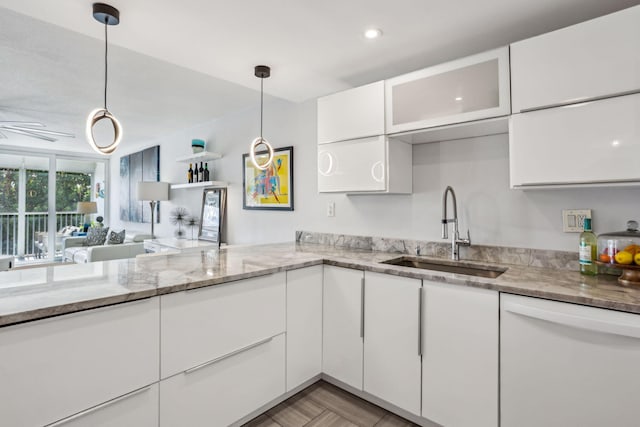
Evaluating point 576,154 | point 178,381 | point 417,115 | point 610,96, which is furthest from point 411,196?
point 178,381

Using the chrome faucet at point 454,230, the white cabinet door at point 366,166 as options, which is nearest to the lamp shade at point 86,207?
the white cabinet door at point 366,166

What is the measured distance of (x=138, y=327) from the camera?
1.26m

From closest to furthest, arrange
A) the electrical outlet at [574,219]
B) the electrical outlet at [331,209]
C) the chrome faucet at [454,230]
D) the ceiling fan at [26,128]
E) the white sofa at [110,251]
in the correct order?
the electrical outlet at [574,219] < the chrome faucet at [454,230] < the electrical outlet at [331,209] < the white sofa at [110,251] < the ceiling fan at [26,128]

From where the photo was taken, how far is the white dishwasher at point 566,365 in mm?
1164

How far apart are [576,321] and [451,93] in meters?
1.27

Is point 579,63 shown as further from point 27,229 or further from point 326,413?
point 27,229

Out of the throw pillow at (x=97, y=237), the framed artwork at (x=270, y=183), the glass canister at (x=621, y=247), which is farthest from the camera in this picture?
the throw pillow at (x=97, y=237)

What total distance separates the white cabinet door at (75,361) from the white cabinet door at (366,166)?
143 centimetres

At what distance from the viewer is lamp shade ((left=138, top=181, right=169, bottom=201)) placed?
14.7 feet

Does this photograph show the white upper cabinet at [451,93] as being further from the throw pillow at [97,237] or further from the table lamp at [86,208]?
the table lamp at [86,208]

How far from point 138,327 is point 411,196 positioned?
1870 millimetres

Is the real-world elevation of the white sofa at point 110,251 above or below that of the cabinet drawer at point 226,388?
above

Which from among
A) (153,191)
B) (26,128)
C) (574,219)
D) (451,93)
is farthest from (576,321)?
(26,128)

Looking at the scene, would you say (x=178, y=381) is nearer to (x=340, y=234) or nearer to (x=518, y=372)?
(x=518, y=372)
